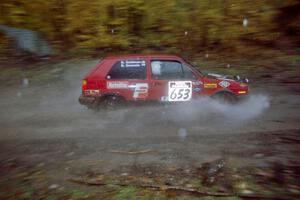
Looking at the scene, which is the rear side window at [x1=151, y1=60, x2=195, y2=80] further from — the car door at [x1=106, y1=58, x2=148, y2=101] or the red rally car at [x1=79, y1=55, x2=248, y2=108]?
the car door at [x1=106, y1=58, x2=148, y2=101]

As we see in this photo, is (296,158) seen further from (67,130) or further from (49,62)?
(49,62)

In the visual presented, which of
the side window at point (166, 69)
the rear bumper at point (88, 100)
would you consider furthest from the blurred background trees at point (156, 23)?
the rear bumper at point (88, 100)

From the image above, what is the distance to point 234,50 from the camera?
16094 millimetres

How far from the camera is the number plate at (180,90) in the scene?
10.0m

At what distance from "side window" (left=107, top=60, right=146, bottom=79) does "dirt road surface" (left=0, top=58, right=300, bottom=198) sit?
2.88 ft

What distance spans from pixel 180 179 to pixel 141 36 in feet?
36.8

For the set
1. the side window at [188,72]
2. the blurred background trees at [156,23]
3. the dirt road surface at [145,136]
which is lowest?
the dirt road surface at [145,136]

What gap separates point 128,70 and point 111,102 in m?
0.99

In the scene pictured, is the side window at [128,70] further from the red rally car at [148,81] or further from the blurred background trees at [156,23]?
the blurred background trees at [156,23]

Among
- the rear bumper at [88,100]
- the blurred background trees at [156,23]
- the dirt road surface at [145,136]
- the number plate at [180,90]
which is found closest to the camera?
the dirt road surface at [145,136]

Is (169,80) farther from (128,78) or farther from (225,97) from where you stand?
(225,97)

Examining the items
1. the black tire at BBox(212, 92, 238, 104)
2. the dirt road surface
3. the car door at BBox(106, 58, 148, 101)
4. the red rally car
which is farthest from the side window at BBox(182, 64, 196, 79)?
the car door at BBox(106, 58, 148, 101)

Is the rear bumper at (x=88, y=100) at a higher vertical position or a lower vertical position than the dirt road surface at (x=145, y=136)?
higher

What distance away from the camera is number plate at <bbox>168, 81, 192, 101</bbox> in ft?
32.9
